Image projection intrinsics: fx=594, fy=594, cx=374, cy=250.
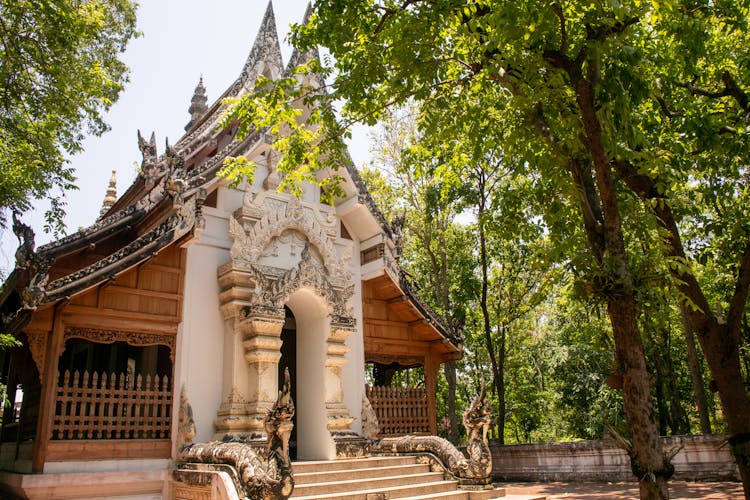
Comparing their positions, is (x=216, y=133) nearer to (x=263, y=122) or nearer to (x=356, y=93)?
(x=263, y=122)

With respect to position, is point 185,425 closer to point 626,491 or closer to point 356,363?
point 356,363

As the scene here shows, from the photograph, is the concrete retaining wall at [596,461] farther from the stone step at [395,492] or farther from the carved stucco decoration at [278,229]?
the carved stucco decoration at [278,229]

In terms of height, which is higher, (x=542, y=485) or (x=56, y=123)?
(x=56, y=123)

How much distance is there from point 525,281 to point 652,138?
11.2m

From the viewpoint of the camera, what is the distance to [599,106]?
5.82 m

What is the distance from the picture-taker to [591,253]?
5762 millimetres

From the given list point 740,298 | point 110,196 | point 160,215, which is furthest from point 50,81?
point 740,298

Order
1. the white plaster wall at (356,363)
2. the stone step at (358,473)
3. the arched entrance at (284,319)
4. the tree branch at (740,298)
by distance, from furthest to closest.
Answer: the white plaster wall at (356,363) < the arched entrance at (284,319) < the stone step at (358,473) < the tree branch at (740,298)

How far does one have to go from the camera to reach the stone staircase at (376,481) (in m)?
8.03

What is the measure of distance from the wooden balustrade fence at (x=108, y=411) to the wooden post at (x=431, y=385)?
525 centimetres

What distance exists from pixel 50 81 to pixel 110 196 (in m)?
8.25

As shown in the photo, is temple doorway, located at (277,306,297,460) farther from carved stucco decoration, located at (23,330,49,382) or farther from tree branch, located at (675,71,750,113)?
tree branch, located at (675,71,750,113)

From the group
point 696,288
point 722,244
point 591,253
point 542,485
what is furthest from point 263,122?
point 542,485

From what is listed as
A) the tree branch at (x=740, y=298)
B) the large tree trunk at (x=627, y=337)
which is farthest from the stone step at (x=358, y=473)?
the tree branch at (x=740, y=298)
